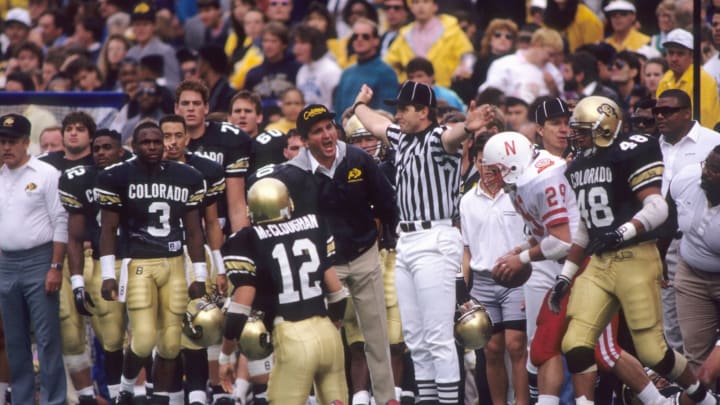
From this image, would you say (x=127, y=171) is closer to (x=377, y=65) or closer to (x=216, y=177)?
(x=216, y=177)

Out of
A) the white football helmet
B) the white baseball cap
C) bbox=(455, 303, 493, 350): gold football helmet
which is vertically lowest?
bbox=(455, 303, 493, 350): gold football helmet

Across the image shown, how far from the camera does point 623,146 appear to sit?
945 cm

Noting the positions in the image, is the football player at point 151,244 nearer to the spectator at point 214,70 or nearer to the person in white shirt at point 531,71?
the spectator at point 214,70

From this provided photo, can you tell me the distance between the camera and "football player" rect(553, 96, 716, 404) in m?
9.36

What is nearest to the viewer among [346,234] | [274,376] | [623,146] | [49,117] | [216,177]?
[274,376]

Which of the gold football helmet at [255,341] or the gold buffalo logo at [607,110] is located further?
the gold buffalo logo at [607,110]

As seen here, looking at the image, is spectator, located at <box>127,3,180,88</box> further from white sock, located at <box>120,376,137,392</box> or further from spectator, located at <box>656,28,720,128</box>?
spectator, located at <box>656,28,720,128</box>

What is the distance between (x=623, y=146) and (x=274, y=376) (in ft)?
9.01

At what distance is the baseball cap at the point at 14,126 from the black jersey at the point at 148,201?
1186 mm

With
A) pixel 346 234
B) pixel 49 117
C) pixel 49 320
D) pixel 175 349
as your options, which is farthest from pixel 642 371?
pixel 49 117

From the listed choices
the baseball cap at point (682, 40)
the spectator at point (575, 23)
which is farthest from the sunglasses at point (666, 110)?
the spectator at point (575, 23)

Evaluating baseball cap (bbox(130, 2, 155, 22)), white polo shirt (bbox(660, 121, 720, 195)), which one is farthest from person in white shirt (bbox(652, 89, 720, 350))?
baseball cap (bbox(130, 2, 155, 22))

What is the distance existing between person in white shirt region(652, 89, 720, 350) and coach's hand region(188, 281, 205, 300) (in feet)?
11.2

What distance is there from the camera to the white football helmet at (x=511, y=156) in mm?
9844
